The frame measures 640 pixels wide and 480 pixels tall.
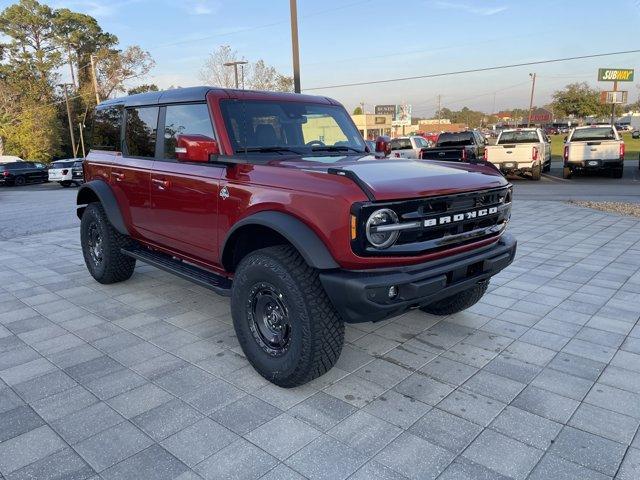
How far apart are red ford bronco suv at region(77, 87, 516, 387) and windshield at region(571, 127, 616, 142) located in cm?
1704

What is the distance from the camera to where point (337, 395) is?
3162 mm

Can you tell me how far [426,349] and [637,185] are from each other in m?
15.6

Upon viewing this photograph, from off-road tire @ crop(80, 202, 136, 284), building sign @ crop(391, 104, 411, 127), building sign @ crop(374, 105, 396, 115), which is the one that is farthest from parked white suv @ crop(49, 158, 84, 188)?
building sign @ crop(374, 105, 396, 115)

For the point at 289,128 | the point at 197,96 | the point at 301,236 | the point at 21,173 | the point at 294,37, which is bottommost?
the point at 21,173

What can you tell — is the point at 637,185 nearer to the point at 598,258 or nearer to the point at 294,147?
the point at 598,258

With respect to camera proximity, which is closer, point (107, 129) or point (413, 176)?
point (413, 176)

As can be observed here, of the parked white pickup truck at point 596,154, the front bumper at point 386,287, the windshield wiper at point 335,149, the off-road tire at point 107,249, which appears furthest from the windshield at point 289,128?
the parked white pickup truck at point 596,154

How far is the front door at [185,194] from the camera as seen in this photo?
3.75 m

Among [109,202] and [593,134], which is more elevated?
[593,134]

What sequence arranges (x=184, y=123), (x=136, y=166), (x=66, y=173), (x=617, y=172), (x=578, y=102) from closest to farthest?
(x=184, y=123), (x=136, y=166), (x=617, y=172), (x=66, y=173), (x=578, y=102)

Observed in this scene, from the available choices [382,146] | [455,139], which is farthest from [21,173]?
[382,146]

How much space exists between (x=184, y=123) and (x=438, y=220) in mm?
2342

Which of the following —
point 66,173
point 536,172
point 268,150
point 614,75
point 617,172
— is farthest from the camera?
point 614,75

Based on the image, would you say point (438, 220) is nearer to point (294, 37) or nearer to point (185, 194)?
point (185, 194)
